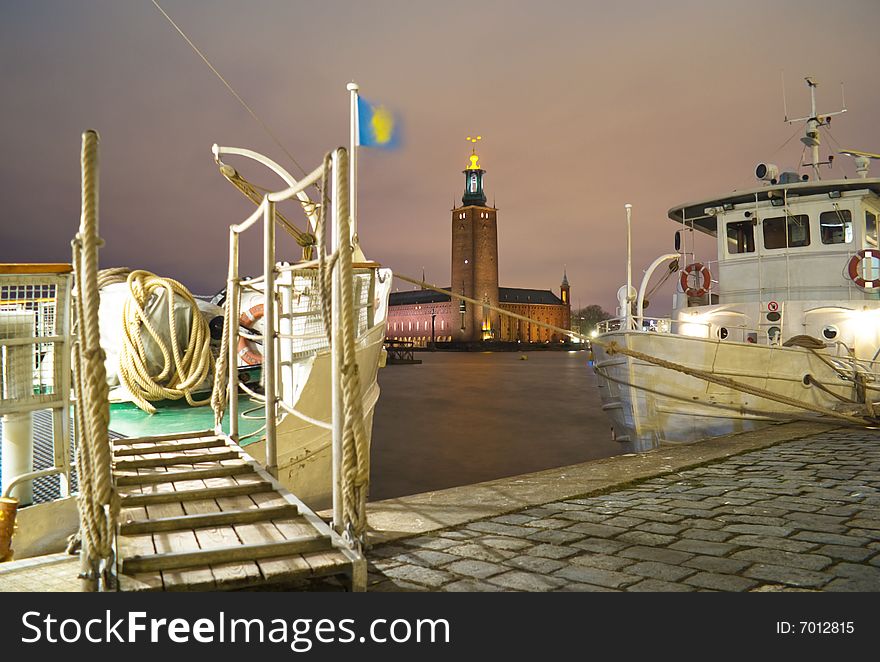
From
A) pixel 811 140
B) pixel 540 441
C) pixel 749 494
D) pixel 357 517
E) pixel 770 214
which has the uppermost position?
pixel 811 140

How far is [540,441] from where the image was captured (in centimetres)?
2438

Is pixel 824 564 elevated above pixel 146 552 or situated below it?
below

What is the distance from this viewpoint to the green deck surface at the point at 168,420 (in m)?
6.93

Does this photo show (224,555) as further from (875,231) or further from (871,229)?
(875,231)

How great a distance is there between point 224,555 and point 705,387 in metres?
9.54

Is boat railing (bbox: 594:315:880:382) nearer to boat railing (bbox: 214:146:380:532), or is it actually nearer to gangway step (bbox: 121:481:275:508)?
boat railing (bbox: 214:146:380:532)

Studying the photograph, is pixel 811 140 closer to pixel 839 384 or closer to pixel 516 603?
pixel 839 384

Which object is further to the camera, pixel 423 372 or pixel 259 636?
pixel 423 372

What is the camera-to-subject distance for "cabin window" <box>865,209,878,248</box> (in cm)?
1299

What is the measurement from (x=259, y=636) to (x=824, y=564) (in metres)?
2.77

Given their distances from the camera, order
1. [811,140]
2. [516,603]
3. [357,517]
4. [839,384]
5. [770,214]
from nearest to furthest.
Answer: [516,603] → [357,517] → [839,384] → [770,214] → [811,140]

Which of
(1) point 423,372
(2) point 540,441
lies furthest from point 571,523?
(1) point 423,372

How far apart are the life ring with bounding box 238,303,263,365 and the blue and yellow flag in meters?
Answer: 2.99

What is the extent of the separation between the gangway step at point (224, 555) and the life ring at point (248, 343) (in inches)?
285
